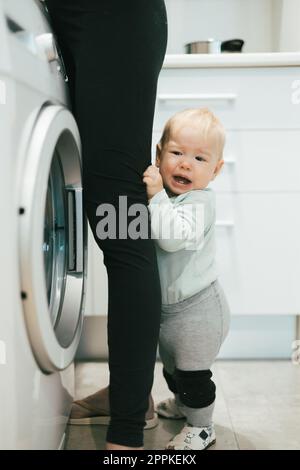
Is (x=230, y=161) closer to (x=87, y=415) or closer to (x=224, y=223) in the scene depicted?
(x=224, y=223)

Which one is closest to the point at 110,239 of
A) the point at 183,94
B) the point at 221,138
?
the point at 221,138

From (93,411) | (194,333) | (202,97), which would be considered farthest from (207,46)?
(93,411)

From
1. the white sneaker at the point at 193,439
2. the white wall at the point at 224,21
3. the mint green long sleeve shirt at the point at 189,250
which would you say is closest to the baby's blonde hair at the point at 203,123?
the mint green long sleeve shirt at the point at 189,250

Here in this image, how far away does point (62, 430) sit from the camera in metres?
1.00

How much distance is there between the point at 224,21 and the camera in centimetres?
→ 200

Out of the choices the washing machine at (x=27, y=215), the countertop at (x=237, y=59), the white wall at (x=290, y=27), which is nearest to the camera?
the washing machine at (x=27, y=215)

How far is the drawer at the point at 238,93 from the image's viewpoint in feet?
4.79

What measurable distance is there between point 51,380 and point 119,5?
0.61 metres

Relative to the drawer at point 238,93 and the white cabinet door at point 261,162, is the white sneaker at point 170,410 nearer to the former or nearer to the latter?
the white cabinet door at point 261,162

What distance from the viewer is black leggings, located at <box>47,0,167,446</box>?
2.84 ft

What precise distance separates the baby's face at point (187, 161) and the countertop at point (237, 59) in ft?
1.52

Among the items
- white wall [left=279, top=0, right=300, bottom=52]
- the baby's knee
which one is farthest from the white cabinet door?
the baby's knee

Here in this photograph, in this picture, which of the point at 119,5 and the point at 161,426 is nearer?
the point at 119,5
